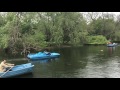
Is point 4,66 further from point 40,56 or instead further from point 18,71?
point 40,56

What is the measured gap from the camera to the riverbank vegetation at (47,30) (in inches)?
1046

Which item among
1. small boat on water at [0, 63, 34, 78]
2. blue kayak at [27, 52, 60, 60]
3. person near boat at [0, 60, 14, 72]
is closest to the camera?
person near boat at [0, 60, 14, 72]

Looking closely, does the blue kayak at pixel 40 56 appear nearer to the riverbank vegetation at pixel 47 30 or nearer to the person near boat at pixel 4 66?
the riverbank vegetation at pixel 47 30

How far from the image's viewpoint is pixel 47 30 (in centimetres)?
3503

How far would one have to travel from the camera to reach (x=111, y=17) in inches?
1987

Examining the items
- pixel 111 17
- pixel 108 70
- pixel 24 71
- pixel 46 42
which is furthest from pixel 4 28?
pixel 111 17

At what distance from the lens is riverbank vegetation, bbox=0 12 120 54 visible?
1046 inches

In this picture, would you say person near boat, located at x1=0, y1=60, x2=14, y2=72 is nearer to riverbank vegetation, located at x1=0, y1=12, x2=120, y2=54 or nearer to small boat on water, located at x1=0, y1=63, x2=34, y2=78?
small boat on water, located at x1=0, y1=63, x2=34, y2=78

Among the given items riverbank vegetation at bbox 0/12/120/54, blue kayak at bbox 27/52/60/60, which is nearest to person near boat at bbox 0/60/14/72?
blue kayak at bbox 27/52/60/60

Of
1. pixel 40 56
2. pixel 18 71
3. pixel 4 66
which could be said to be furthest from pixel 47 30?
pixel 4 66
